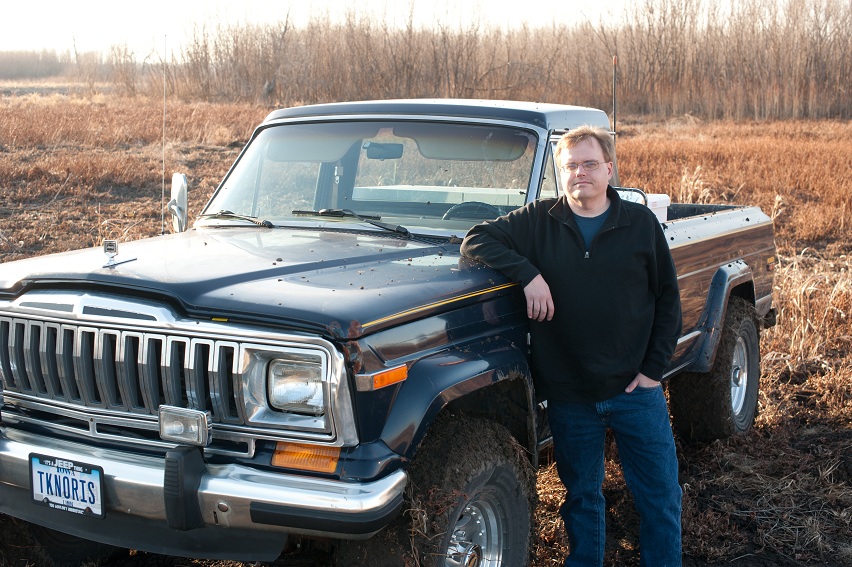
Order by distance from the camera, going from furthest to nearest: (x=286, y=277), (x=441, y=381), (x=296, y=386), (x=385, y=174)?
1. (x=385, y=174)
2. (x=286, y=277)
3. (x=441, y=381)
4. (x=296, y=386)

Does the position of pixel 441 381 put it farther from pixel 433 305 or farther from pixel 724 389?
pixel 724 389

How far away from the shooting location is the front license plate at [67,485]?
2.82 meters

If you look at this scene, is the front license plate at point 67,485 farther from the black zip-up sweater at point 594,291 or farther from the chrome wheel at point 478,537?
the black zip-up sweater at point 594,291

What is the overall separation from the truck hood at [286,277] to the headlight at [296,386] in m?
0.15

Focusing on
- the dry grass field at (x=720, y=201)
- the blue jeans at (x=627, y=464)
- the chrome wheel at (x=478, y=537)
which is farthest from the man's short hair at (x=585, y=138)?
the dry grass field at (x=720, y=201)

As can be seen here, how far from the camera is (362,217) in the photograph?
411 centimetres

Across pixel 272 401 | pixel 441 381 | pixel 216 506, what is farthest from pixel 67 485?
pixel 441 381

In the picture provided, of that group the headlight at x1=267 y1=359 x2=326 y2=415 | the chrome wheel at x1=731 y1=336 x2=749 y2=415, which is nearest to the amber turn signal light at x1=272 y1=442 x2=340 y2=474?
the headlight at x1=267 y1=359 x2=326 y2=415

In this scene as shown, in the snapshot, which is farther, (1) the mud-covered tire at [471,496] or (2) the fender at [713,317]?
(2) the fender at [713,317]

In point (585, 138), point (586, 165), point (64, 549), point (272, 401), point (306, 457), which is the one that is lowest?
point (64, 549)

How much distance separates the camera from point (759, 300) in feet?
18.9

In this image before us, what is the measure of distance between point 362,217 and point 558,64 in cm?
2605

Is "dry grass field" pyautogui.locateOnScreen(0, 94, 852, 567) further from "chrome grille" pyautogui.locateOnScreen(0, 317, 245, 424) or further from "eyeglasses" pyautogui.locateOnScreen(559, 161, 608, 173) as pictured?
"eyeglasses" pyautogui.locateOnScreen(559, 161, 608, 173)

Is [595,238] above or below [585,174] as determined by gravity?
below
